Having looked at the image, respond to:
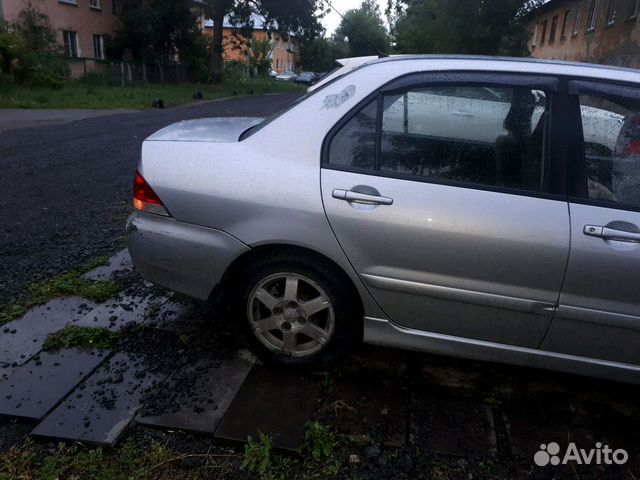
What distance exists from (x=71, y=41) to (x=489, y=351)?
34.3m

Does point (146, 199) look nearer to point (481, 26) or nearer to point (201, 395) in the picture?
point (201, 395)

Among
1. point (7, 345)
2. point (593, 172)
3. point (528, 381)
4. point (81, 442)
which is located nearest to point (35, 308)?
point (7, 345)

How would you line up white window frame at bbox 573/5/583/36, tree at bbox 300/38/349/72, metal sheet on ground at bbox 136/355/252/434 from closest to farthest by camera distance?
metal sheet on ground at bbox 136/355/252/434, white window frame at bbox 573/5/583/36, tree at bbox 300/38/349/72

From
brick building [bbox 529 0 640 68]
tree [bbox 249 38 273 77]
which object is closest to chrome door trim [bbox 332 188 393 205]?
brick building [bbox 529 0 640 68]

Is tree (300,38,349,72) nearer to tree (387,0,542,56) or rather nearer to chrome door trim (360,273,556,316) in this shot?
tree (387,0,542,56)

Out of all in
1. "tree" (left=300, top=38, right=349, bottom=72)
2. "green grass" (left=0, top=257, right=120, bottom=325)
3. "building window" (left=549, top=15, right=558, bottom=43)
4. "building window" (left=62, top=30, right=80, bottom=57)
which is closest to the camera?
"green grass" (left=0, top=257, right=120, bottom=325)

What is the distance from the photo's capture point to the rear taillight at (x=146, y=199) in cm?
307

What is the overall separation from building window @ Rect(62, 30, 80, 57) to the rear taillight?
31647mm

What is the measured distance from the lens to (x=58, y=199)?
654 centimetres

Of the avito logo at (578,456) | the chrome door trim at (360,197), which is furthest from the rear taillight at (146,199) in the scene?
the avito logo at (578,456)

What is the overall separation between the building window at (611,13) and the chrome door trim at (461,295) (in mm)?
26124

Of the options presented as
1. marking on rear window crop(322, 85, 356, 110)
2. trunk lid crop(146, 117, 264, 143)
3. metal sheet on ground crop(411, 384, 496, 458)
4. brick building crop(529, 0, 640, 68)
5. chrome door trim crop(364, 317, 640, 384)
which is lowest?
metal sheet on ground crop(411, 384, 496, 458)

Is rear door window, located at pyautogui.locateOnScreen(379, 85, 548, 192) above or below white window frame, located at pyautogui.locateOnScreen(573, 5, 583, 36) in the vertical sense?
below

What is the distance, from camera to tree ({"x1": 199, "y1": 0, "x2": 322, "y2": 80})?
39250mm
